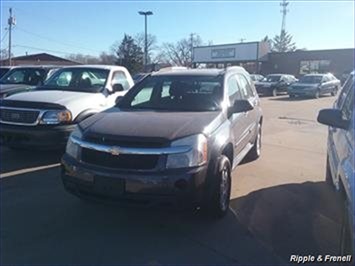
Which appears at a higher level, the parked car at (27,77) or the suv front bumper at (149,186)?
the parked car at (27,77)

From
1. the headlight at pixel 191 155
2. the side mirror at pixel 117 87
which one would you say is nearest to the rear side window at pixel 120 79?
the side mirror at pixel 117 87

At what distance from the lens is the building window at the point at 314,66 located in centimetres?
5122

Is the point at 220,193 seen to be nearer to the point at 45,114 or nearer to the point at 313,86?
the point at 45,114

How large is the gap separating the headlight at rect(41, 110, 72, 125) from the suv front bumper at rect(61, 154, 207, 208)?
3.03m

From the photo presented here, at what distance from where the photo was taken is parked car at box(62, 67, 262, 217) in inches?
179

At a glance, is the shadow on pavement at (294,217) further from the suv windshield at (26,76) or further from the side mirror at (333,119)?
the suv windshield at (26,76)

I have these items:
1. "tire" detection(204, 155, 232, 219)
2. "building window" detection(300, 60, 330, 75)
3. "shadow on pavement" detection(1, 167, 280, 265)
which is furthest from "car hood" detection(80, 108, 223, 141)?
"building window" detection(300, 60, 330, 75)

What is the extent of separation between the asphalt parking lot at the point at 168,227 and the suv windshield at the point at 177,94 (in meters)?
1.38

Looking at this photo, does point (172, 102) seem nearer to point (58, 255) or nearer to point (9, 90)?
point (58, 255)

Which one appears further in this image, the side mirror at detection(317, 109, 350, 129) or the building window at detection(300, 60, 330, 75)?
the building window at detection(300, 60, 330, 75)

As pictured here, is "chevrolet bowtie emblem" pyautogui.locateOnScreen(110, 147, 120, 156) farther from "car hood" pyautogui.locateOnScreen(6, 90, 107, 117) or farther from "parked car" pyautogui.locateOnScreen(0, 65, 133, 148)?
"car hood" pyautogui.locateOnScreen(6, 90, 107, 117)

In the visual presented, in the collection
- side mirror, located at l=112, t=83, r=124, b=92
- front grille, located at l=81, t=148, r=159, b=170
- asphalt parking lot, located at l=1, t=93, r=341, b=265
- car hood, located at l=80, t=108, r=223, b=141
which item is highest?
side mirror, located at l=112, t=83, r=124, b=92

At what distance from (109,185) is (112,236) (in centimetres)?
54

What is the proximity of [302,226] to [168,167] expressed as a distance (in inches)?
67.0
